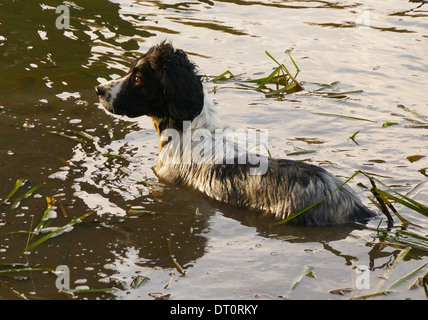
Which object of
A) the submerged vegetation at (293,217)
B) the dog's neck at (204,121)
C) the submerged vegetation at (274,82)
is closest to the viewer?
the submerged vegetation at (293,217)

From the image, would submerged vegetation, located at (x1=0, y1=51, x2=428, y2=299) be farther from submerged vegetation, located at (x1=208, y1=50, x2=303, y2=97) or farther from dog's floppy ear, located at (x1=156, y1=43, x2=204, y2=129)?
submerged vegetation, located at (x1=208, y1=50, x2=303, y2=97)

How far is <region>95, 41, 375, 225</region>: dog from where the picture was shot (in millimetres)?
5672

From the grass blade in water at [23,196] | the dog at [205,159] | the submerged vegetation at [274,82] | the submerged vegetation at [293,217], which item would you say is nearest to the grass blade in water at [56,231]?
the submerged vegetation at [293,217]

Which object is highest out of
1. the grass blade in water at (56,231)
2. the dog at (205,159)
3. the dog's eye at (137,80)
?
the dog's eye at (137,80)

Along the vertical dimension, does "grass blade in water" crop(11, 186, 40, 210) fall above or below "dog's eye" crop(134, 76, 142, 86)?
below

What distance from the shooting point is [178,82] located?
6.21m

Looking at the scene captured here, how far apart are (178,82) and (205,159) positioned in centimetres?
74

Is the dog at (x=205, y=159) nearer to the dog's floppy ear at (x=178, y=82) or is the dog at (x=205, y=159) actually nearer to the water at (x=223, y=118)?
the dog's floppy ear at (x=178, y=82)

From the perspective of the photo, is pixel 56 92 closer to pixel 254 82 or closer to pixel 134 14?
pixel 254 82

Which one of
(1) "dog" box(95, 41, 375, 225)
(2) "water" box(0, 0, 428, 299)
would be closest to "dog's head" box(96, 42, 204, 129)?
(1) "dog" box(95, 41, 375, 225)

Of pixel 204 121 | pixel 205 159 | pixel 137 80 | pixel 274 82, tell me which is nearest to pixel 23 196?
pixel 137 80

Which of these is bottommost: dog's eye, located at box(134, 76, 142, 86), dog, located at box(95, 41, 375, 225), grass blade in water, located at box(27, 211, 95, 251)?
grass blade in water, located at box(27, 211, 95, 251)

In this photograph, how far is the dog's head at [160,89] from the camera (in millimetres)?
6219

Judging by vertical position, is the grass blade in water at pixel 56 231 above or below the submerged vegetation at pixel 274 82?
A: below
